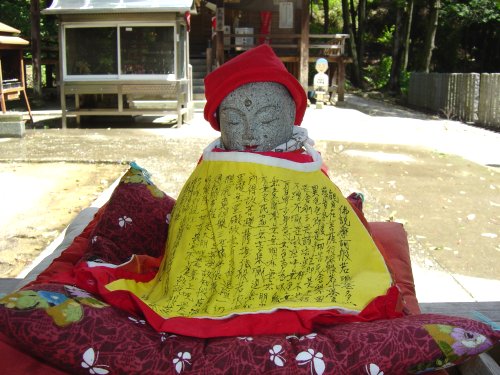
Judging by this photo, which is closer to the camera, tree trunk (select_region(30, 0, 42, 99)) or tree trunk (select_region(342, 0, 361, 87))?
tree trunk (select_region(30, 0, 42, 99))

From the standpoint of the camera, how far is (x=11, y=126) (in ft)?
34.7

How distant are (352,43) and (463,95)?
1043cm

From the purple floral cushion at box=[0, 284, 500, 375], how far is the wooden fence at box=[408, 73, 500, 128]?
11860 mm

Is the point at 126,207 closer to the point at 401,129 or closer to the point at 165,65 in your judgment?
the point at 165,65

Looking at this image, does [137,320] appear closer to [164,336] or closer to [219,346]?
[164,336]

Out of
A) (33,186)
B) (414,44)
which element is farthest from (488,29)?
(33,186)

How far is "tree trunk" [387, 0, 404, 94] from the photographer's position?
71.9 ft

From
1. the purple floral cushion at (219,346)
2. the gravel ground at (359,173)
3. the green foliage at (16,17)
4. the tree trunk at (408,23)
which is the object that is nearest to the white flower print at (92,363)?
the purple floral cushion at (219,346)

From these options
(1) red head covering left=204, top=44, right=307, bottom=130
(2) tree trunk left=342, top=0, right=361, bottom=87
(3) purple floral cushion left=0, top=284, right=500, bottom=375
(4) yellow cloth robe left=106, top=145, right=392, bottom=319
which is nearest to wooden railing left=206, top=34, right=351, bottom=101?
(2) tree trunk left=342, top=0, right=361, bottom=87

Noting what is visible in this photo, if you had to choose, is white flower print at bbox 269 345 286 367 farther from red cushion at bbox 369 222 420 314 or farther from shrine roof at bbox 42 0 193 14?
shrine roof at bbox 42 0 193 14

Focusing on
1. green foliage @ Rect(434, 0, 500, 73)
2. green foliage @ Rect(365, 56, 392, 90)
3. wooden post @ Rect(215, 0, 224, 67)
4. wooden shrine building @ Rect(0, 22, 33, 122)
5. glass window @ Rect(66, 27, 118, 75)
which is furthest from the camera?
green foliage @ Rect(365, 56, 392, 90)

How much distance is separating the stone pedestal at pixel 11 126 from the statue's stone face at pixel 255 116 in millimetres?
9000

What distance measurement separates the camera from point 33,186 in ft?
22.2

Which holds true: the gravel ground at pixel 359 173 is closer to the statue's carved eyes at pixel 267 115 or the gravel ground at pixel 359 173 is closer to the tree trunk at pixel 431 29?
the statue's carved eyes at pixel 267 115
